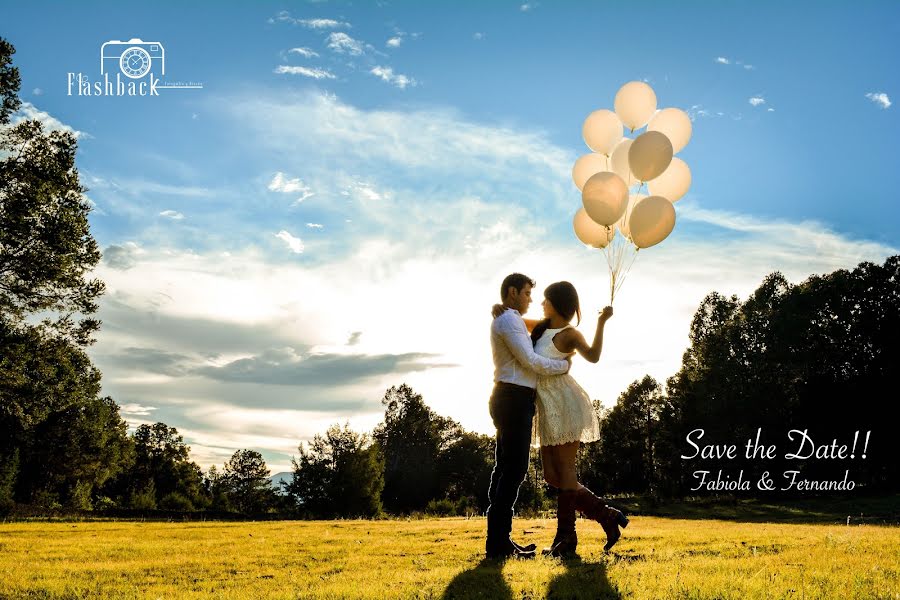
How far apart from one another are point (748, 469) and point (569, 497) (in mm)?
36796

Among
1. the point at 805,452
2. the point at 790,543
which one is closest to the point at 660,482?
the point at 805,452

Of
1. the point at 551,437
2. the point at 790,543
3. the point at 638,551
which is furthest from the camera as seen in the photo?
the point at 790,543

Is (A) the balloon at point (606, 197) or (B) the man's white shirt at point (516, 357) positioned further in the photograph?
(A) the balloon at point (606, 197)

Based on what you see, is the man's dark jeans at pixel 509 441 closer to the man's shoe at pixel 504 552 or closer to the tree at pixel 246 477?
the man's shoe at pixel 504 552

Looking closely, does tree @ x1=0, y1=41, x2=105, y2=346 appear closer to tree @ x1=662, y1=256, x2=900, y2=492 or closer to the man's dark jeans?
the man's dark jeans

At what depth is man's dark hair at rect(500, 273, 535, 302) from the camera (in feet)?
20.3

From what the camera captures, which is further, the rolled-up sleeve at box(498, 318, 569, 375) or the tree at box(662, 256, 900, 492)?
the tree at box(662, 256, 900, 492)

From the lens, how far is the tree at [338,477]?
28.3 meters

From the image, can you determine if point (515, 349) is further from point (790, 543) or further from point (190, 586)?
point (790, 543)

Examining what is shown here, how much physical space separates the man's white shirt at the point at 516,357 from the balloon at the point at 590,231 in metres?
2.94

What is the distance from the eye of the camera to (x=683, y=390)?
42469 millimetres

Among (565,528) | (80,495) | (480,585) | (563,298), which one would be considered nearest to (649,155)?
(563,298)

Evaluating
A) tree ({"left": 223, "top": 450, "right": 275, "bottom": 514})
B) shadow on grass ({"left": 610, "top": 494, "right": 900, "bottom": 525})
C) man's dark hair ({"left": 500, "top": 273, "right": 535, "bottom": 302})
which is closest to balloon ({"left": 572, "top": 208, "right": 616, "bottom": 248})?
man's dark hair ({"left": 500, "top": 273, "right": 535, "bottom": 302})

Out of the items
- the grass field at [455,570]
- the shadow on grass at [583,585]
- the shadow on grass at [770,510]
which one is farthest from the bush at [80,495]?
the shadow on grass at [583,585]
